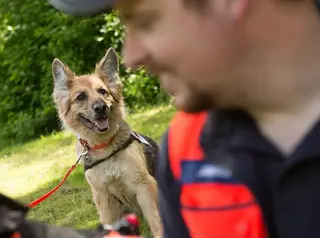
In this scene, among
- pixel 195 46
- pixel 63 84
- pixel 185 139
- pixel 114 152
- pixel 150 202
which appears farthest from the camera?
pixel 63 84

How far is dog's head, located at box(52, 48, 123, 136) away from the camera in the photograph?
572cm

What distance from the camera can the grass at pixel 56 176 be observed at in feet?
21.4

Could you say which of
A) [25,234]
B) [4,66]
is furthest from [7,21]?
[25,234]

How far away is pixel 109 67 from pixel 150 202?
59.1 inches

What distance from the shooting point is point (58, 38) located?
46.7 ft

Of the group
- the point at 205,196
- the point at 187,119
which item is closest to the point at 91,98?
the point at 187,119

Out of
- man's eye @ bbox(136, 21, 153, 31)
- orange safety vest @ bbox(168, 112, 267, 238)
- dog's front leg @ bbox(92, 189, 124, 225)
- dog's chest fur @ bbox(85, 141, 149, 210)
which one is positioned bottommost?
dog's front leg @ bbox(92, 189, 124, 225)

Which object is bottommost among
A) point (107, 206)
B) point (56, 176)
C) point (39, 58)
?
point (39, 58)

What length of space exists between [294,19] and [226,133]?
316 mm

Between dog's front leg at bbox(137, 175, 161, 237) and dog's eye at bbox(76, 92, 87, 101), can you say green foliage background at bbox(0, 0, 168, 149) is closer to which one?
dog's eye at bbox(76, 92, 87, 101)

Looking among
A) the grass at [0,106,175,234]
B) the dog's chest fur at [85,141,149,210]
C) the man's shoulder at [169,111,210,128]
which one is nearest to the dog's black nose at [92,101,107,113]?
the dog's chest fur at [85,141,149,210]

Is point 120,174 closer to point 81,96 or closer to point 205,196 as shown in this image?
point 81,96

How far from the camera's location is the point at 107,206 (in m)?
5.38

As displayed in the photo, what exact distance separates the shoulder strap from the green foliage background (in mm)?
11109
